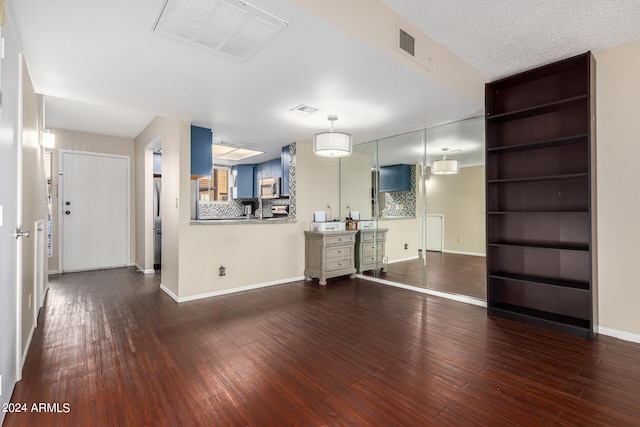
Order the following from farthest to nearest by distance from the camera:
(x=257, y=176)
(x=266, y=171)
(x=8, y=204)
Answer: (x=257, y=176) → (x=266, y=171) → (x=8, y=204)

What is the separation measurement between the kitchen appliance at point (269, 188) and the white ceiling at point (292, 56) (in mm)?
3063

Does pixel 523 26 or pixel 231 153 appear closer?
pixel 523 26

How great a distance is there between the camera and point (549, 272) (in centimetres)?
302

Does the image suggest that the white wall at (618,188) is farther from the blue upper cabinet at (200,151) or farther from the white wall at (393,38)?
the blue upper cabinet at (200,151)

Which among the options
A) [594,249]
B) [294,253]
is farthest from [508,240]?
[294,253]

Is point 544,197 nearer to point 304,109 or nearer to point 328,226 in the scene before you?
point 304,109

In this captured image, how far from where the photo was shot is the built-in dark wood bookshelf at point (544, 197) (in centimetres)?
272

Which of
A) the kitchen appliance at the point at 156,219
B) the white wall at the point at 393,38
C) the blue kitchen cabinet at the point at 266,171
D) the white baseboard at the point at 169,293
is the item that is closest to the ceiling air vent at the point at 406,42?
the white wall at the point at 393,38

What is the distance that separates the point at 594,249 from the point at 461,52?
2.13 m

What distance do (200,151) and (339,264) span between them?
2606 mm

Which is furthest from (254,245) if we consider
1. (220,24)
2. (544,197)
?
(544,197)

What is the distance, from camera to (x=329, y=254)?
4.62 meters

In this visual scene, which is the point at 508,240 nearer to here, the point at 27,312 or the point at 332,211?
the point at 332,211

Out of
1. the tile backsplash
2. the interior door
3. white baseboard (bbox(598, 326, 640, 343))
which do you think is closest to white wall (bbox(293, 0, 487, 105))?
the tile backsplash
